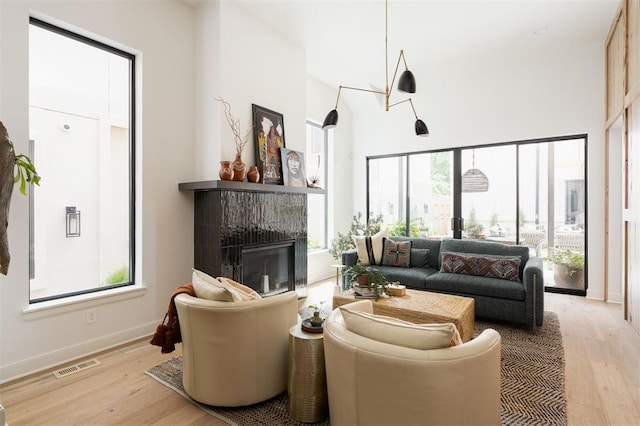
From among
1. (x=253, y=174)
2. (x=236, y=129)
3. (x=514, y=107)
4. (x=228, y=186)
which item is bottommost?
(x=228, y=186)

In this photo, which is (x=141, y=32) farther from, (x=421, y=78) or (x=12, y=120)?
(x=421, y=78)

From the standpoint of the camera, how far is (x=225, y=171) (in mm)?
3496

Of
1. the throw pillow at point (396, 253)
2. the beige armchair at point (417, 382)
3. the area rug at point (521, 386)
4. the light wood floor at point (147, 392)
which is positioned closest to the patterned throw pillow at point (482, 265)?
the throw pillow at point (396, 253)

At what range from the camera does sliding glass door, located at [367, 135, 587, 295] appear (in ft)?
15.9

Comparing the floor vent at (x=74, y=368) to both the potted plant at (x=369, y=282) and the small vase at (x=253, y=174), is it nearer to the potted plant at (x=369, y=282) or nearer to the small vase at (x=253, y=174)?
the small vase at (x=253, y=174)

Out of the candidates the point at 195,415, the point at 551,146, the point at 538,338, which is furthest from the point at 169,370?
the point at 551,146

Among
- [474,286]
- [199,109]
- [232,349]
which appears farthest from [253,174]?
[474,286]

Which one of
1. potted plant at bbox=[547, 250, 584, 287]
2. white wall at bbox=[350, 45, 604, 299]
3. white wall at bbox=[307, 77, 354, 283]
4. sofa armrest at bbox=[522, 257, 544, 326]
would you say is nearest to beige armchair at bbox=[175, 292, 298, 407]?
sofa armrest at bbox=[522, 257, 544, 326]

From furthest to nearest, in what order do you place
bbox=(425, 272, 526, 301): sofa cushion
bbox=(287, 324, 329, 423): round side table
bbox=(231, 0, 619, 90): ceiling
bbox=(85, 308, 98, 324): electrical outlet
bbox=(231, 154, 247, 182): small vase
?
bbox=(231, 0, 619, 90): ceiling
bbox=(231, 154, 247, 182): small vase
bbox=(425, 272, 526, 301): sofa cushion
bbox=(85, 308, 98, 324): electrical outlet
bbox=(287, 324, 329, 423): round side table

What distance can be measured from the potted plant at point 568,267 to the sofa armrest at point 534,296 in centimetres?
195

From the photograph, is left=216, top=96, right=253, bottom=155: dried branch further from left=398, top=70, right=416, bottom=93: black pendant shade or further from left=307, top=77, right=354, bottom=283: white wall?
left=307, top=77, right=354, bottom=283: white wall

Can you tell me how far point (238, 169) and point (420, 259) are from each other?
264 centimetres

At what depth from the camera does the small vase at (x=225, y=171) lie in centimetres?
350

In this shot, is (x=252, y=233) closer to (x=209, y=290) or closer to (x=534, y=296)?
(x=209, y=290)
